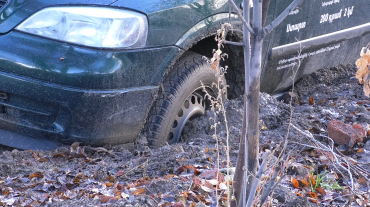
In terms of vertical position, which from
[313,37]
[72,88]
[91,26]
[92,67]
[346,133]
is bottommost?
[346,133]

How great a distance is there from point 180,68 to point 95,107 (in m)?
0.79

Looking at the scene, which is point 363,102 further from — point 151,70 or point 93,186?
point 93,186

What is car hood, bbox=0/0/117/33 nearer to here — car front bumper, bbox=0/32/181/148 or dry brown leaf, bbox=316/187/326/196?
car front bumper, bbox=0/32/181/148

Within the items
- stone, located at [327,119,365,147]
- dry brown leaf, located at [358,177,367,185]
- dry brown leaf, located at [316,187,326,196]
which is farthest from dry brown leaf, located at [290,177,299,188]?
stone, located at [327,119,365,147]

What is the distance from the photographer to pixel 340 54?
5.05 m

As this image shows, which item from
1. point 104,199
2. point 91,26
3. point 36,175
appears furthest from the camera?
point 91,26

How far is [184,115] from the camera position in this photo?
366 centimetres

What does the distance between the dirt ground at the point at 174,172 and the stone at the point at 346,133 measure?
0.05 meters

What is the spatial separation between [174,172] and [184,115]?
689 millimetres

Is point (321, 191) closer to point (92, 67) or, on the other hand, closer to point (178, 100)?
point (178, 100)

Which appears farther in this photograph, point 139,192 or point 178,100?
point 178,100

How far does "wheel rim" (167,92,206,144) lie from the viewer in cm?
363

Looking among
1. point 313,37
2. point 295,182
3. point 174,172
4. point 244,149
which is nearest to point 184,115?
point 174,172

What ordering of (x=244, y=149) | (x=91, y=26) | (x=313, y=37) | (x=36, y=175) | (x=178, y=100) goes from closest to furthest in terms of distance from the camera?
(x=244, y=149) < (x=36, y=175) < (x=91, y=26) < (x=178, y=100) < (x=313, y=37)
